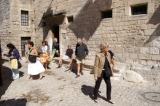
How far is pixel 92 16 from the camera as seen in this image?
9.62 m

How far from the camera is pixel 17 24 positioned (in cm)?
1431

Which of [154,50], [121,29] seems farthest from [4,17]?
[154,50]

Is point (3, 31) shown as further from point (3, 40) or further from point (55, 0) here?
point (55, 0)

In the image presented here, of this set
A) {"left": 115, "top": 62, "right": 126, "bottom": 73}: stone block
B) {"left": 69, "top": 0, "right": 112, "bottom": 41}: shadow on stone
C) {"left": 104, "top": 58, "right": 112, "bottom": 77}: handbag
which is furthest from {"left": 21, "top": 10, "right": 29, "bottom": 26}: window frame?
{"left": 104, "top": 58, "right": 112, "bottom": 77}: handbag

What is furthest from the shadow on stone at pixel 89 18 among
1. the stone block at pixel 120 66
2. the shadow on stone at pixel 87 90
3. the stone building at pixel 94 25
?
the shadow on stone at pixel 87 90

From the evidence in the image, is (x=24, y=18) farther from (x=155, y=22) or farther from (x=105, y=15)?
(x=155, y=22)

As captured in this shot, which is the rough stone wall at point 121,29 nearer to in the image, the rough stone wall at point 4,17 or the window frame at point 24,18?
the window frame at point 24,18

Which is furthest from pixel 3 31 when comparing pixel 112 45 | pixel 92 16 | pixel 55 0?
pixel 112 45

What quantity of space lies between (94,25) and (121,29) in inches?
70.6

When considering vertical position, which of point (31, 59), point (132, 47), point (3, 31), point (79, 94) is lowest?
point (79, 94)

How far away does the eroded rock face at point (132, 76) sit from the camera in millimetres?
7004

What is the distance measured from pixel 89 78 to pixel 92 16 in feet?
11.6

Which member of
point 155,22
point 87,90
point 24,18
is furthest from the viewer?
point 24,18

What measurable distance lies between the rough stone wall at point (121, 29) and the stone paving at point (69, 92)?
121 centimetres
